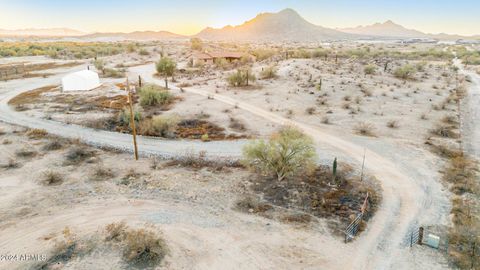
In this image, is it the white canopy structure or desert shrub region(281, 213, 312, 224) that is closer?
desert shrub region(281, 213, 312, 224)

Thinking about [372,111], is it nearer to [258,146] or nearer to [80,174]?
[258,146]

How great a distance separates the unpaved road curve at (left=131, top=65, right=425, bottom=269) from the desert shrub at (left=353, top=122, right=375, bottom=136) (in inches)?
103

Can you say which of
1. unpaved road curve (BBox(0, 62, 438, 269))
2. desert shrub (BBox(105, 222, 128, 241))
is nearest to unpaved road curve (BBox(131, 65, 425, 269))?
unpaved road curve (BBox(0, 62, 438, 269))

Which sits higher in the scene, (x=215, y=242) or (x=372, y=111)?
(x=372, y=111)

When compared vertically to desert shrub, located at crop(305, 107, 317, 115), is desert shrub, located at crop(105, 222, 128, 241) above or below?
below

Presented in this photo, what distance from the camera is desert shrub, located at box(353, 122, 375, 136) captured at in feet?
82.0

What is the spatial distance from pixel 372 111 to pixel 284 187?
17.9 metres

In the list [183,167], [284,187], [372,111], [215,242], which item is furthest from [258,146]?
[372,111]

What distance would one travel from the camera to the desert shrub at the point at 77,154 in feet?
65.9

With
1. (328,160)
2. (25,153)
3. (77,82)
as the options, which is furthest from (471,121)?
(77,82)

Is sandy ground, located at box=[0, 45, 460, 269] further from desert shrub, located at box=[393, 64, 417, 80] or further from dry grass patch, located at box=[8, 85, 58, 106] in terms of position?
desert shrub, located at box=[393, 64, 417, 80]

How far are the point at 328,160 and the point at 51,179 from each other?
51.9ft

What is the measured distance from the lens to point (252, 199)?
610 inches

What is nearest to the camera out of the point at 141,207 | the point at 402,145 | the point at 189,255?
the point at 189,255
